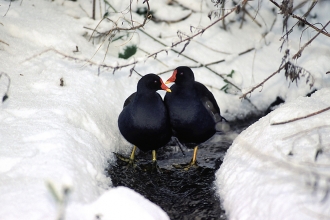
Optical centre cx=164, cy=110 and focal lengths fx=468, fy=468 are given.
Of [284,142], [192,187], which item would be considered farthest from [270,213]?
[192,187]

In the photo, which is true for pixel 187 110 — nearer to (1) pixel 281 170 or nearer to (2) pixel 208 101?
(2) pixel 208 101

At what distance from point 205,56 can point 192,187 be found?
5.85ft

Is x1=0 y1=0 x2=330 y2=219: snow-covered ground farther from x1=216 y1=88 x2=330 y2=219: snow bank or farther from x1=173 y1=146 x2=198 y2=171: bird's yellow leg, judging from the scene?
x1=173 y1=146 x2=198 y2=171: bird's yellow leg

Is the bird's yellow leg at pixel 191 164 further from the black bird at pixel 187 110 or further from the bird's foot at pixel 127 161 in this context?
the bird's foot at pixel 127 161

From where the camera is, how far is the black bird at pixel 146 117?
3.51 m

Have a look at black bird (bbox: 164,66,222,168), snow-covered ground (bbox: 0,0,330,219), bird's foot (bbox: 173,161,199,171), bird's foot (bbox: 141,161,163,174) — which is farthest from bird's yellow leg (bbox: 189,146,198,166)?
snow-covered ground (bbox: 0,0,330,219)

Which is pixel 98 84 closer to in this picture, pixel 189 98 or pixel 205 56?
pixel 189 98

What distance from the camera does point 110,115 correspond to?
3.94 metres

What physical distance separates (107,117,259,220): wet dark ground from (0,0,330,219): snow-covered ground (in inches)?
5.6

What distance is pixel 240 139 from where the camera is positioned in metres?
3.46

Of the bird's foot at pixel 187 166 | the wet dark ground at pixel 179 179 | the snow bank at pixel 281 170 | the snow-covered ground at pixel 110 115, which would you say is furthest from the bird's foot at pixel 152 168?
the snow bank at pixel 281 170

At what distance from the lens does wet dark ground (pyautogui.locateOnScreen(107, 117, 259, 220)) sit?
310cm

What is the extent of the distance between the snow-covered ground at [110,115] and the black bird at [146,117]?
0.25 meters

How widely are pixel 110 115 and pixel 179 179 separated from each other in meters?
0.83
